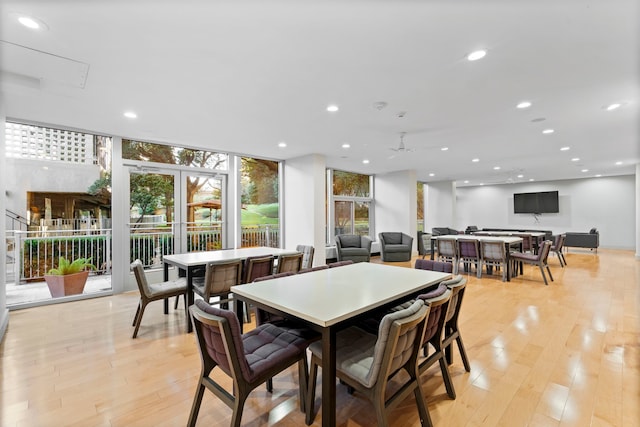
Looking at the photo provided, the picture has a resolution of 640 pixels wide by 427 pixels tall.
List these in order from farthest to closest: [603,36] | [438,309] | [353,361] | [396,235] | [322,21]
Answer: [396,235] < [603,36] < [322,21] < [438,309] < [353,361]

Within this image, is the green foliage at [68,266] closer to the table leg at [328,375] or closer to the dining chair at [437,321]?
the table leg at [328,375]

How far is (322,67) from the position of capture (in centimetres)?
265

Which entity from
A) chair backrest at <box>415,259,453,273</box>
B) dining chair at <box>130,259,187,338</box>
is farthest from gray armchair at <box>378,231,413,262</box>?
dining chair at <box>130,259,187,338</box>

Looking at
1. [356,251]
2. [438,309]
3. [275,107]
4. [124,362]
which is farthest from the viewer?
[356,251]

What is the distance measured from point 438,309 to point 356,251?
5.48 m

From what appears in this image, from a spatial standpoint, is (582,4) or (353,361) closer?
(353,361)

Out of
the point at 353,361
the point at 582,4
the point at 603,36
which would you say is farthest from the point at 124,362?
the point at 603,36

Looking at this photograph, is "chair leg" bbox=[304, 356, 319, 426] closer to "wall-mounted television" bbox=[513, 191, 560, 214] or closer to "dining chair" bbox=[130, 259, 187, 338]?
"dining chair" bbox=[130, 259, 187, 338]

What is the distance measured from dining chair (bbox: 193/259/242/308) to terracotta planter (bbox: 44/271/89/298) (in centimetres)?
244

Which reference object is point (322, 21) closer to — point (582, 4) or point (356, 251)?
point (582, 4)

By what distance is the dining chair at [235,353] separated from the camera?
1405 mm

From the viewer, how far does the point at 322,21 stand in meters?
2.02

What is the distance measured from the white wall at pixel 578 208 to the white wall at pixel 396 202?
564 centimetres

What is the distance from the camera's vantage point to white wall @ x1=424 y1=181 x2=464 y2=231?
11.2m
